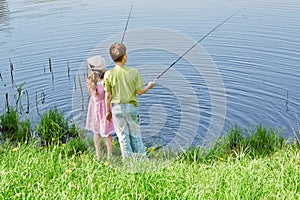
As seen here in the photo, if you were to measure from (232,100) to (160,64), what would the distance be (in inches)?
88.2

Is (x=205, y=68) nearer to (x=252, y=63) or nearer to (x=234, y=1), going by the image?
(x=252, y=63)

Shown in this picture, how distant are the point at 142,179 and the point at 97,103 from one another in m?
1.63

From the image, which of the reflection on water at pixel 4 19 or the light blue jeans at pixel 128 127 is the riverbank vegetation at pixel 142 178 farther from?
the reflection on water at pixel 4 19

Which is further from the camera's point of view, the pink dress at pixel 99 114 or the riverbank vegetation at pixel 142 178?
the pink dress at pixel 99 114

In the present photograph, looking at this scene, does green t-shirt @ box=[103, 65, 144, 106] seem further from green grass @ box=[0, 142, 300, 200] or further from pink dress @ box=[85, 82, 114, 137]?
green grass @ box=[0, 142, 300, 200]

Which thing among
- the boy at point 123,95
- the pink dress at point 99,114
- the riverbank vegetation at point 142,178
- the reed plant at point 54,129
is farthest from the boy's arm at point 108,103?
the reed plant at point 54,129

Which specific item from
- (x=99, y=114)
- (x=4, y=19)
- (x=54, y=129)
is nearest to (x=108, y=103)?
(x=99, y=114)

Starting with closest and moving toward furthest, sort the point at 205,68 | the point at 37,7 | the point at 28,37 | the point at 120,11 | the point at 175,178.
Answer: the point at 175,178
the point at 205,68
the point at 28,37
the point at 120,11
the point at 37,7

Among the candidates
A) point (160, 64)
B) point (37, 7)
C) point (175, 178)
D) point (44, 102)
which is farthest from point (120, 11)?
point (175, 178)

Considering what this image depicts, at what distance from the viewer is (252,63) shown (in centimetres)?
979

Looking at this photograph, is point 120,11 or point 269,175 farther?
point 120,11

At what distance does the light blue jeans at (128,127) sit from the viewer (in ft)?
16.9

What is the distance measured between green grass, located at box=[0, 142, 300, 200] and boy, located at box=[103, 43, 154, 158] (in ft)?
1.53

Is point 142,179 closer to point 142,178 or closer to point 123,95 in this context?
point 142,178
